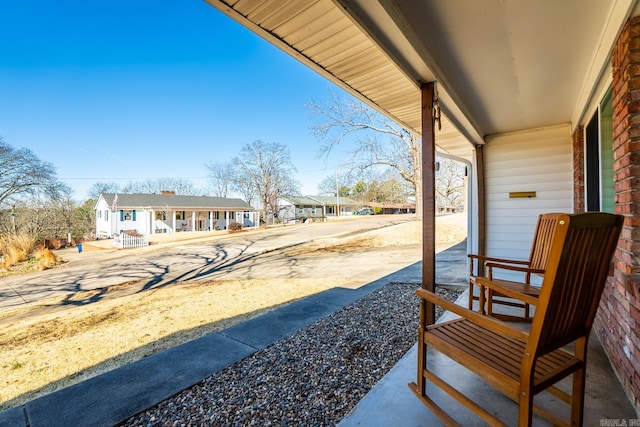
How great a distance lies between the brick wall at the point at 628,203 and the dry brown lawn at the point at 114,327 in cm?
343

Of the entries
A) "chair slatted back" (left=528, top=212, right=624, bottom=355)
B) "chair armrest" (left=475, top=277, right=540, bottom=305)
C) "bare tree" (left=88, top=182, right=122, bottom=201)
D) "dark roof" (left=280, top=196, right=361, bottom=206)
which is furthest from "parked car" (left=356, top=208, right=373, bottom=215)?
"chair slatted back" (left=528, top=212, right=624, bottom=355)

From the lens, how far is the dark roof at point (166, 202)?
24.9 meters

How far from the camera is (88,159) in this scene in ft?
Result: 105

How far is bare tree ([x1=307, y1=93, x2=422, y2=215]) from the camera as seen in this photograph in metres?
14.0

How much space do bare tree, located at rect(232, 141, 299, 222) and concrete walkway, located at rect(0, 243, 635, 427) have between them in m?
28.4

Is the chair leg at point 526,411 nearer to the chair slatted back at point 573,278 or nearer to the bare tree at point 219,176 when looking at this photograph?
the chair slatted back at point 573,278

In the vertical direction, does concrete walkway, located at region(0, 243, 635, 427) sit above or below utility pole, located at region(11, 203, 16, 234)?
below

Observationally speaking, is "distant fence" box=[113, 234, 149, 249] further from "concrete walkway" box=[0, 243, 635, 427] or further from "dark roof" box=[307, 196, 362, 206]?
"dark roof" box=[307, 196, 362, 206]

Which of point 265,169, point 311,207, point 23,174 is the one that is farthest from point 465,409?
point 311,207

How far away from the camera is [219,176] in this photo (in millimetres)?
35156

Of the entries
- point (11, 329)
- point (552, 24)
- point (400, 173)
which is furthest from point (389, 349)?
point (400, 173)

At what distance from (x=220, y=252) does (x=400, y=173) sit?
1077 cm

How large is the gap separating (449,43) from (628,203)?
1507 millimetres

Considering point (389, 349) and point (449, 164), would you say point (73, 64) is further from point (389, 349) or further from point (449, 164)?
point (449, 164)
